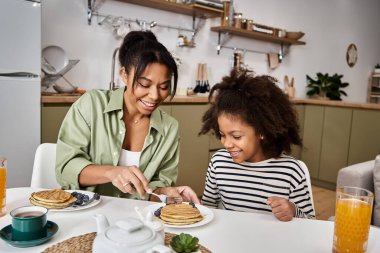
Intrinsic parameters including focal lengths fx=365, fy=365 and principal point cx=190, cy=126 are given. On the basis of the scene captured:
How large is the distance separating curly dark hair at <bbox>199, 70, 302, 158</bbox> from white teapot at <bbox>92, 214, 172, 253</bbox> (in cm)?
78

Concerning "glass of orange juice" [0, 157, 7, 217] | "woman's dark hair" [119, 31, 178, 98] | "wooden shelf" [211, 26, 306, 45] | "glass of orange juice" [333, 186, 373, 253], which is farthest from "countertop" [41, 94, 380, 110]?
"glass of orange juice" [0, 157, 7, 217]

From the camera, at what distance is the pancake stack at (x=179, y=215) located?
973mm

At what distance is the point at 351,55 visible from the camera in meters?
6.45

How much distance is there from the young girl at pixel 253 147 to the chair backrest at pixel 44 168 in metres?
0.65

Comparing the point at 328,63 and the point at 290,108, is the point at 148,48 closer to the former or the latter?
the point at 290,108

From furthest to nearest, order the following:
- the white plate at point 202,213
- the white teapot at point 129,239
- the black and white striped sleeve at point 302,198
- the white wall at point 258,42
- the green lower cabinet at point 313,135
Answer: the green lower cabinet at point 313,135
the white wall at point 258,42
the black and white striped sleeve at point 302,198
the white plate at point 202,213
the white teapot at point 129,239

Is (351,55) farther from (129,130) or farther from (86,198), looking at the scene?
(86,198)

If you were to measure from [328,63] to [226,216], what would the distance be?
5.52 metres

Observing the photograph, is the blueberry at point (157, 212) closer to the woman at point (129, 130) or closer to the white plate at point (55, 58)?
the woman at point (129, 130)

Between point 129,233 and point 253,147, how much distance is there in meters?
0.86

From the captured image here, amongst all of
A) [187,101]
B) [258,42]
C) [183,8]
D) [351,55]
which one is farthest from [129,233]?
[351,55]

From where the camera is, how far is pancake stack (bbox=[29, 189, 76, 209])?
1.04m

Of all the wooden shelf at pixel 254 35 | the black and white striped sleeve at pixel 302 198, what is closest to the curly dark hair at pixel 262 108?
the black and white striped sleeve at pixel 302 198

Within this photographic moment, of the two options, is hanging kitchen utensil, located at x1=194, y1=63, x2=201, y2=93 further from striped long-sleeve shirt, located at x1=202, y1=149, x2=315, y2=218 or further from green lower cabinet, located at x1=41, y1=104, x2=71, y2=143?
striped long-sleeve shirt, located at x1=202, y1=149, x2=315, y2=218
